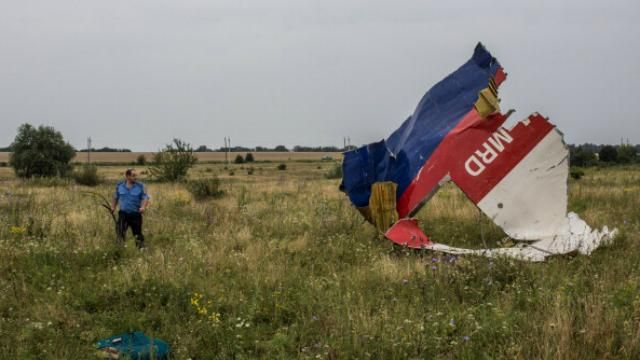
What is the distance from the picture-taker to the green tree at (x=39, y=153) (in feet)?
128

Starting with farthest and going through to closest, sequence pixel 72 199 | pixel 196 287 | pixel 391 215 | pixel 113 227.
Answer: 1. pixel 72 199
2. pixel 113 227
3. pixel 391 215
4. pixel 196 287

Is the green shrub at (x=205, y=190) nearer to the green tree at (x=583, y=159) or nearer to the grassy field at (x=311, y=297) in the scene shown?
the grassy field at (x=311, y=297)

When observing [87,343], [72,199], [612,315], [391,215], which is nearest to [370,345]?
[612,315]

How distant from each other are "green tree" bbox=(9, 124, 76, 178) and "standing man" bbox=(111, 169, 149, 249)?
32.6 metres

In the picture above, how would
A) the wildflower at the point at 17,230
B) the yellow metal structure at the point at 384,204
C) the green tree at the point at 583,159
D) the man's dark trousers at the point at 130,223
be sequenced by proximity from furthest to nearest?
the green tree at the point at 583,159 < the man's dark trousers at the point at 130,223 < the wildflower at the point at 17,230 < the yellow metal structure at the point at 384,204

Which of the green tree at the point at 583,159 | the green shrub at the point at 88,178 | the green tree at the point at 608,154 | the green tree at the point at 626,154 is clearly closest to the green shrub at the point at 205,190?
the green shrub at the point at 88,178

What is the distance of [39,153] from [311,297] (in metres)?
39.5

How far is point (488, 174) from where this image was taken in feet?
26.2

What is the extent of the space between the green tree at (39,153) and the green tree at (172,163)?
44.4 feet

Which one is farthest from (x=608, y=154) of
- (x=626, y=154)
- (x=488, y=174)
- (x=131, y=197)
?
(x=131, y=197)

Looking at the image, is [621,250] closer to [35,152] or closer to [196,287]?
[196,287]

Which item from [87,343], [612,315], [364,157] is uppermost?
[364,157]

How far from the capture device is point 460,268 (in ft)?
20.1

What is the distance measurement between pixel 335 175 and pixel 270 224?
26.5 m
